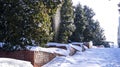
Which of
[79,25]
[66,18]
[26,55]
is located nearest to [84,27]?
[79,25]

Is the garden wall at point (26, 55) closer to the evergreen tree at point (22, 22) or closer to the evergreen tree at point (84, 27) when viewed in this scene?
the evergreen tree at point (22, 22)

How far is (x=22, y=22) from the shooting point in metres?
15.2

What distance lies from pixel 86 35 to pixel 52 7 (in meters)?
34.6

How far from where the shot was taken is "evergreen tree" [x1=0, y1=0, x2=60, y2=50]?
15070mm

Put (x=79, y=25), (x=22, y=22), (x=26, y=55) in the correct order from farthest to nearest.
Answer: (x=79, y=25)
(x=26, y=55)
(x=22, y=22)

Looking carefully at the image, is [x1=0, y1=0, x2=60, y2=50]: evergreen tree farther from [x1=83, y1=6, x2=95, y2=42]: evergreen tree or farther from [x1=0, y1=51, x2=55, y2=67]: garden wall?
[x1=83, y1=6, x2=95, y2=42]: evergreen tree

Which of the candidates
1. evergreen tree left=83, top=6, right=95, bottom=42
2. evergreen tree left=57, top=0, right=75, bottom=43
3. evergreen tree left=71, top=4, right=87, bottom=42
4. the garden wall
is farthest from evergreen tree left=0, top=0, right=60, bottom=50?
evergreen tree left=83, top=6, right=95, bottom=42

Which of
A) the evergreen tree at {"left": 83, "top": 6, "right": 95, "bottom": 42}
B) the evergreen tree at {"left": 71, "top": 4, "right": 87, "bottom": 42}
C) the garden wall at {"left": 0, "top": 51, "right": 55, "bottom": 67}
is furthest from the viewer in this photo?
the evergreen tree at {"left": 83, "top": 6, "right": 95, "bottom": 42}

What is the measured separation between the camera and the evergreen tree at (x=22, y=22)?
15.1 metres

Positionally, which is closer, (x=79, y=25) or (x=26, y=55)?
(x=26, y=55)

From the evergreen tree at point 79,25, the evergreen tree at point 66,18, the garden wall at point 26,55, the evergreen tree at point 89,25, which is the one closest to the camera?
the garden wall at point 26,55

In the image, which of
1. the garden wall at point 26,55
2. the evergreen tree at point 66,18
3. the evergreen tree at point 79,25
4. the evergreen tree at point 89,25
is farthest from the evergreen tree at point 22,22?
the evergreen tree at point 89,25

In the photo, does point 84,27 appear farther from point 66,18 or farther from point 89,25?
point 66,18

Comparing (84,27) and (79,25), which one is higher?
(79,25)
